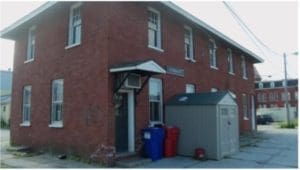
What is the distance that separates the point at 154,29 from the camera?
12242 mm

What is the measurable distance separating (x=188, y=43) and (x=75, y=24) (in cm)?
556

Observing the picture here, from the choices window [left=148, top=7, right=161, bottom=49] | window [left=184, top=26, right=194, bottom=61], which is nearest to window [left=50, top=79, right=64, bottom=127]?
window [left=148, top=7, right=161, bottom=49]

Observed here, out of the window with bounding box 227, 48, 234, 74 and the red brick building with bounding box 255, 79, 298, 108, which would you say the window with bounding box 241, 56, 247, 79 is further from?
the red brick building with bounding box 255, 79, 298, 108

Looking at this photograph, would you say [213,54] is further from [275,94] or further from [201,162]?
[275,94]

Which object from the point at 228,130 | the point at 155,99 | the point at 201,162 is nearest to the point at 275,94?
the point at 228,130

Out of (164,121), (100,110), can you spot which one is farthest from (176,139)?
(100,110)

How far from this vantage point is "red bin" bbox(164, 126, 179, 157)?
10617mm

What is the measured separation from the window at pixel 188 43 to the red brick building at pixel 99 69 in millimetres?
47

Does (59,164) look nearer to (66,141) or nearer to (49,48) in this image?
(66,141)

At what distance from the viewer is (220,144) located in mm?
10312

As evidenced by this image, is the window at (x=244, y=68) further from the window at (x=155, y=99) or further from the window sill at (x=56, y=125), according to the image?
the window sill at (x=56, y=125)

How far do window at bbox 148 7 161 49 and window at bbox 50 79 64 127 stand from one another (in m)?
3.81

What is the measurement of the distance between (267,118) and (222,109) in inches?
1332

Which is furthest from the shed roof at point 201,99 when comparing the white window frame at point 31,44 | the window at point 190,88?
the white window frame at point 31,44
